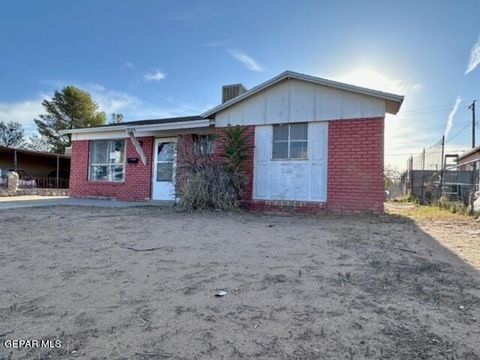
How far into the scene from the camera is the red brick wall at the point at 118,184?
10.7m

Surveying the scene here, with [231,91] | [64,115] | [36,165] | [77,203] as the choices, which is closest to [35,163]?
[36,165]

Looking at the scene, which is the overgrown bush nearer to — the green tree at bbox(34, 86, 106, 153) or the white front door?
the white front door

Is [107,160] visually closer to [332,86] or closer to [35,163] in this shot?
[332,86]

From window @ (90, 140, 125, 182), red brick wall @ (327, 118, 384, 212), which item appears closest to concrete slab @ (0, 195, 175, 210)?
window @ (90, 140, 125, 182)

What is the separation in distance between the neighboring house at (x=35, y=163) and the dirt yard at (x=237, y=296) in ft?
62.1

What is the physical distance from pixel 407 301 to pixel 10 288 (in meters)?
3.17

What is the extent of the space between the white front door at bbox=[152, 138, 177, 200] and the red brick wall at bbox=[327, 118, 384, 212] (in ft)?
17.1

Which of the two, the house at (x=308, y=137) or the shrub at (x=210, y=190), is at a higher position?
the house at (x=308, y=137)

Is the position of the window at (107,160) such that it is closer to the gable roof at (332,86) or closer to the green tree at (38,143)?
the gable roof at (332,86)

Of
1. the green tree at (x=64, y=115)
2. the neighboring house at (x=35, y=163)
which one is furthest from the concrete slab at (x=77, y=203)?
the green tree at (x=64, y=115)

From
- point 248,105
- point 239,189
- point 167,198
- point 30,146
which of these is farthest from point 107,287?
point 30,146

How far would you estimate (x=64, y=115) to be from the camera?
30.5 m

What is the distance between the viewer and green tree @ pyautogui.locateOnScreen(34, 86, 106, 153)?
30.2m
